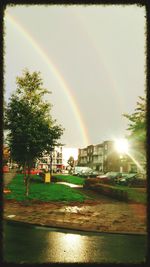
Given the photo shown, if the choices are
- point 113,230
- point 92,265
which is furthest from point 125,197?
point 92,265

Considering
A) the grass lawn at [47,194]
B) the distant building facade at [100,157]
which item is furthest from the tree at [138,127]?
the distant building facade at [100,157]

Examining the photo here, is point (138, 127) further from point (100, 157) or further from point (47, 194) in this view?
point (100, 157)

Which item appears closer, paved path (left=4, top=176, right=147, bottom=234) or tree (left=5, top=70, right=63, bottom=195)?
paved path (left=4, top=176, right=147, bottom=234)

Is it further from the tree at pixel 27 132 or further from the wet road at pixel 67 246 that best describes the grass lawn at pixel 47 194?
the wet road at pixel 67 246

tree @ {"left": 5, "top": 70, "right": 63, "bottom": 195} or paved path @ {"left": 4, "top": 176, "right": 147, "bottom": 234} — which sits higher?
tree @ {"left": 5, "top": 70, "right": 63, "bottom": 195}

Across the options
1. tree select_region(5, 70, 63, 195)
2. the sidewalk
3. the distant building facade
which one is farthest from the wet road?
the distant building facade

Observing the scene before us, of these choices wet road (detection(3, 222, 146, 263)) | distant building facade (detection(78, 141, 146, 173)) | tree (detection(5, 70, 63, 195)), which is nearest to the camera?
wet road (detection(3, 222, 146, 263))

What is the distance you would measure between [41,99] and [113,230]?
65.6 feet

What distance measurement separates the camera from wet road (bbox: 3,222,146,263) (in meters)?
7.39

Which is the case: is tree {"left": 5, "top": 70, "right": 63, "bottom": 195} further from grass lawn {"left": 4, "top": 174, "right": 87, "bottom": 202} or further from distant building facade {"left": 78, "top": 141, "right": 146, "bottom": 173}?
distant building facade {"left": 78, "top": 141, "right": 146, "bottom": 173}

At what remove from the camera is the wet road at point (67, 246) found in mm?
7387

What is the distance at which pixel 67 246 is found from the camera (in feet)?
28.1

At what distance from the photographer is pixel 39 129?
18.5 m

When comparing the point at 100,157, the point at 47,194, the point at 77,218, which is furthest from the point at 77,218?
the point at 100,157
